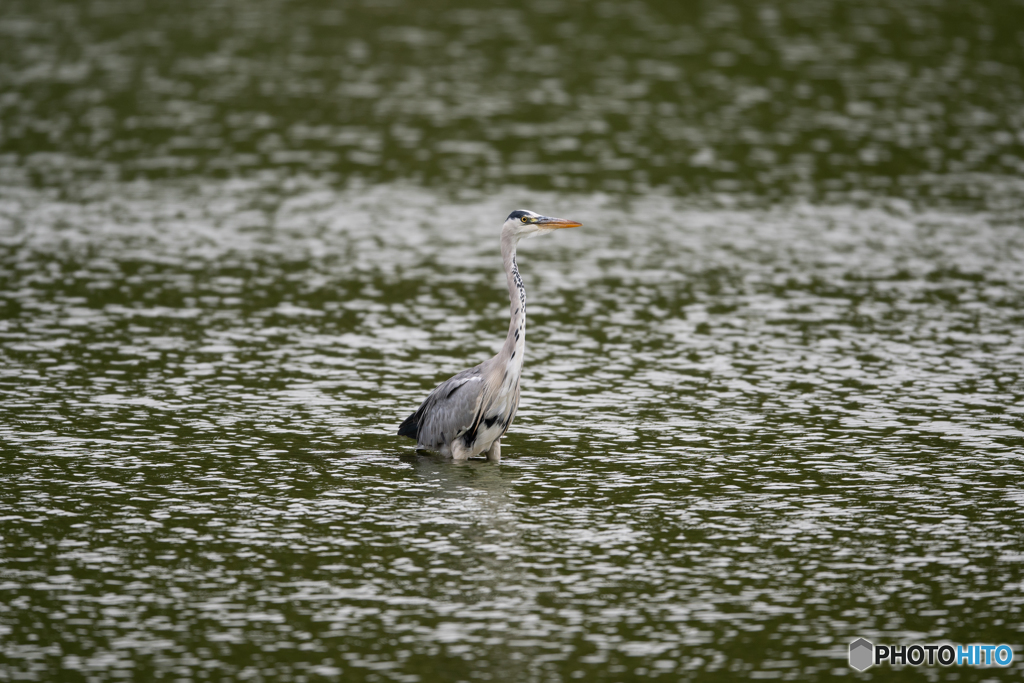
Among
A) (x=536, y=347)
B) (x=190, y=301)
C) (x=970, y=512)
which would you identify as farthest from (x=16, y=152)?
(x=970, y=512)

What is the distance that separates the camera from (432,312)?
22.3m

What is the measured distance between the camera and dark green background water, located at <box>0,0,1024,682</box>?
11797mm

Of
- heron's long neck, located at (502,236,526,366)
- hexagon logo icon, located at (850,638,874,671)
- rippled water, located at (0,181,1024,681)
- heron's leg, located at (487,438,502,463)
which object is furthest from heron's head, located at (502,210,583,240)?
hexagon logo icon, located at (850,638,874,671)

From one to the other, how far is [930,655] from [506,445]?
6609mm

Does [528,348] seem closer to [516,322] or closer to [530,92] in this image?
[516,322]

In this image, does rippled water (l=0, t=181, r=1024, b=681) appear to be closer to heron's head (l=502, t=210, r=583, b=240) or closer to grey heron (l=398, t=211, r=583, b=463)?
grey heron (l=398, t=211, r=583, b=463)

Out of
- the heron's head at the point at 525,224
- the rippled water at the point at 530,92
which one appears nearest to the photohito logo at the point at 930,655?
the heron's head at the point at 525,224

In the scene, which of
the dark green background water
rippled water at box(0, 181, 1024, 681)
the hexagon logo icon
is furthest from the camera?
the dark green background water

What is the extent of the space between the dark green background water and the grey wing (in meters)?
0.40

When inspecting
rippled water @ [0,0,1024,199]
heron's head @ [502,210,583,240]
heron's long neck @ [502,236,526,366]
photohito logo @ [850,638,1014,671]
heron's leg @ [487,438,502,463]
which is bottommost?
photohito logo @ [850,638,1014,671]

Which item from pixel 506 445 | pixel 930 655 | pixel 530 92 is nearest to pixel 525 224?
pixel 506 445

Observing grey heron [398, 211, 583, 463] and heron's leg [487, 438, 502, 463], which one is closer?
grey heron [398, 211, 583, 463]

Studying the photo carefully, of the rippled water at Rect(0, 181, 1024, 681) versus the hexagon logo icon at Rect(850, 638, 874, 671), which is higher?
the rippled water at Rect(0, 181, 1024, 681)

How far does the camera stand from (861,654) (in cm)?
1116
